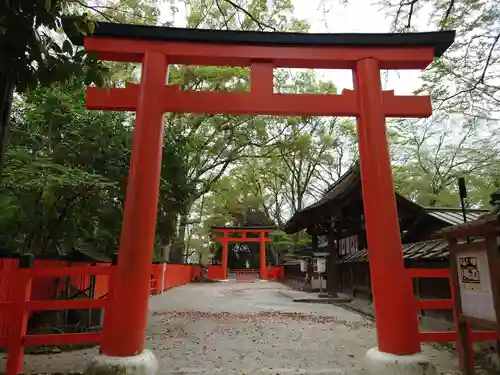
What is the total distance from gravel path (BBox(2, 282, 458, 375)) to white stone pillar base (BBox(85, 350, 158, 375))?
23.8 inches

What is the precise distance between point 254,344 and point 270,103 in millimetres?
3888

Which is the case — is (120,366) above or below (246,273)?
below

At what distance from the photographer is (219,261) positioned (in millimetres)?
33188

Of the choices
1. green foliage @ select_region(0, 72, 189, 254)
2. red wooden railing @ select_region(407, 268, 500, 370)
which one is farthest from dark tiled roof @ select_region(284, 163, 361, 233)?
green foliage @ select_region(0, 72, 189, 254)

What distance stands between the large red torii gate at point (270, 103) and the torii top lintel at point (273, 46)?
0.01 metres

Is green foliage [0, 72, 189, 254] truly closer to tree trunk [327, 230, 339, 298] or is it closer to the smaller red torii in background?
tree trunk [327, 230, 339, 298]

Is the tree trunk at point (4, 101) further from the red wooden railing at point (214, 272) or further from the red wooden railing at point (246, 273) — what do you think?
the red wooden railing at point (246, 273)

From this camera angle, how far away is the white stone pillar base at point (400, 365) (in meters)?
3.61

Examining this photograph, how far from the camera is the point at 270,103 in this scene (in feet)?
14.7

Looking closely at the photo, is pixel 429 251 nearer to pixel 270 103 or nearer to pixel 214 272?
pixel 270 103

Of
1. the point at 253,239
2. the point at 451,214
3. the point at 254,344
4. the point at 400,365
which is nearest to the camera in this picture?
the point at 400,365

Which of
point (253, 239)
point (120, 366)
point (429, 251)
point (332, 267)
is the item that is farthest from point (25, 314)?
point (253, 239)

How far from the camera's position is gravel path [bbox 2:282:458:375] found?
4.28 m

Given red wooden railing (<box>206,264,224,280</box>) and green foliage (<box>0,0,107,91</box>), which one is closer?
green foliage (<box>0,0,107,91</box>)
